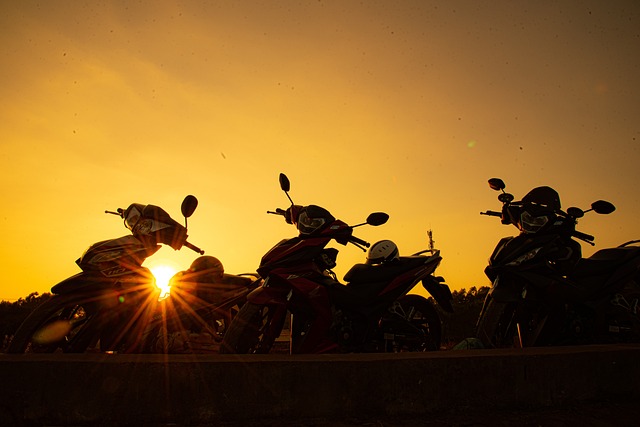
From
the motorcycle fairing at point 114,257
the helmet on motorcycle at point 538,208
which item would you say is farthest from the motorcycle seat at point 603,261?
the motorcycle fairing at point 114,257

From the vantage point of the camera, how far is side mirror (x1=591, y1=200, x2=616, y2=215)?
5309mm

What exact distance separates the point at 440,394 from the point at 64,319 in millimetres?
3658

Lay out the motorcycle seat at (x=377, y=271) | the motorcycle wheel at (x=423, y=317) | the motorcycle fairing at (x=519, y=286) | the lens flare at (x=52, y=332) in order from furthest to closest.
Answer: the motorcycle wheel at (x=423, y=317) → the motorcycle seat at (x=377, y=271) → the motorcycle fairing at (x=519, y=286) → the lens flare at (x=52, y=332)

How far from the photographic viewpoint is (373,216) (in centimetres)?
493

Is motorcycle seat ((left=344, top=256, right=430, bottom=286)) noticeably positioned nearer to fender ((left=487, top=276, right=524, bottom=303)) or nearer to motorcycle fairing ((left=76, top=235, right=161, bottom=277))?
fender ((left=487, top=276, right=524, bottom=303))

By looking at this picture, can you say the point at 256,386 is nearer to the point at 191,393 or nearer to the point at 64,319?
the point at 191,393

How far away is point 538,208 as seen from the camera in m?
5.04

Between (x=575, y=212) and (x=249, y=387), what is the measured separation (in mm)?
3950

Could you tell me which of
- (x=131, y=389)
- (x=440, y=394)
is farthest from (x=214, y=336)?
(x=440, y=394)

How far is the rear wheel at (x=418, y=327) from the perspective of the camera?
4.92 meters

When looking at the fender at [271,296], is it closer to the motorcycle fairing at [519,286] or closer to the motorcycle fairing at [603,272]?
the motorcycle fairing at [519,286]

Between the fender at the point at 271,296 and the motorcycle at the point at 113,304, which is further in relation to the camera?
the motorcycle at the point at 113,304

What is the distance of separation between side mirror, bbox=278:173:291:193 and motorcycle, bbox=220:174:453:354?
13mm

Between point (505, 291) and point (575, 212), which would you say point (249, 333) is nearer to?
point (505, 291)
